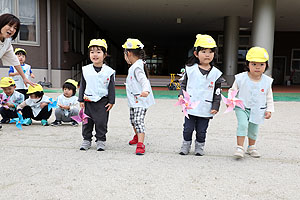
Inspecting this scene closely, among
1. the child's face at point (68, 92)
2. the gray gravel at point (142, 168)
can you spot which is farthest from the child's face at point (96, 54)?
the child's face at point (68, 92)

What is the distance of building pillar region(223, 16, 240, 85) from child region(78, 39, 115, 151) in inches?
575

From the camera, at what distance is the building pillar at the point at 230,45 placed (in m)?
17.0

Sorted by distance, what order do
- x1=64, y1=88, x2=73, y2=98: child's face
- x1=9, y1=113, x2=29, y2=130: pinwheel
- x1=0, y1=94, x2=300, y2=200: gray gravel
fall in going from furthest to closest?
x1=64, y1=88, x2=73, y2=98: child's face
x1=9, y1=113, x2=29, y2=130: pinwheel
x1=0, y1=94, x2=300, y2=200: gray gravel

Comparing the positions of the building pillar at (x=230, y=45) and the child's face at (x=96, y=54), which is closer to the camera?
the child's face at (x=96, y=54)

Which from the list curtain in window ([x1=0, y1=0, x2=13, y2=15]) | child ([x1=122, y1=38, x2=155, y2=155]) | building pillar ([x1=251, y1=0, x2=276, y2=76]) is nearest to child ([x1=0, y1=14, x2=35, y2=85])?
child ([x1=122, y1=38, x2=155, y2=155])

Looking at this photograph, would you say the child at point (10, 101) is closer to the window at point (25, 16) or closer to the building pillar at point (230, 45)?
the window at point (25, 16)

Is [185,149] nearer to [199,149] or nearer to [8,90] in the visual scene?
[199,149]

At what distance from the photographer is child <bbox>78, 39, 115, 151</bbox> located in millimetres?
3346

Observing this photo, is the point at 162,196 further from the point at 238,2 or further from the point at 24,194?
the point at 238,2

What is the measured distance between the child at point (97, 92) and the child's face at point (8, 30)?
3.46ft

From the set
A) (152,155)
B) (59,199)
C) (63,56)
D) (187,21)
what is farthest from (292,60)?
(59,199)

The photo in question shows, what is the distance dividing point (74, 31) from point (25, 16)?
369cm

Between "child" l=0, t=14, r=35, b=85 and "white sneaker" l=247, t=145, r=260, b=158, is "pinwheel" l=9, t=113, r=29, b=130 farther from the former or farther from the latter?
"white sneaker" l=247, t=145, r=260, b=158

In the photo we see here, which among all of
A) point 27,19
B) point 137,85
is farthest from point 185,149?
point 27,19
